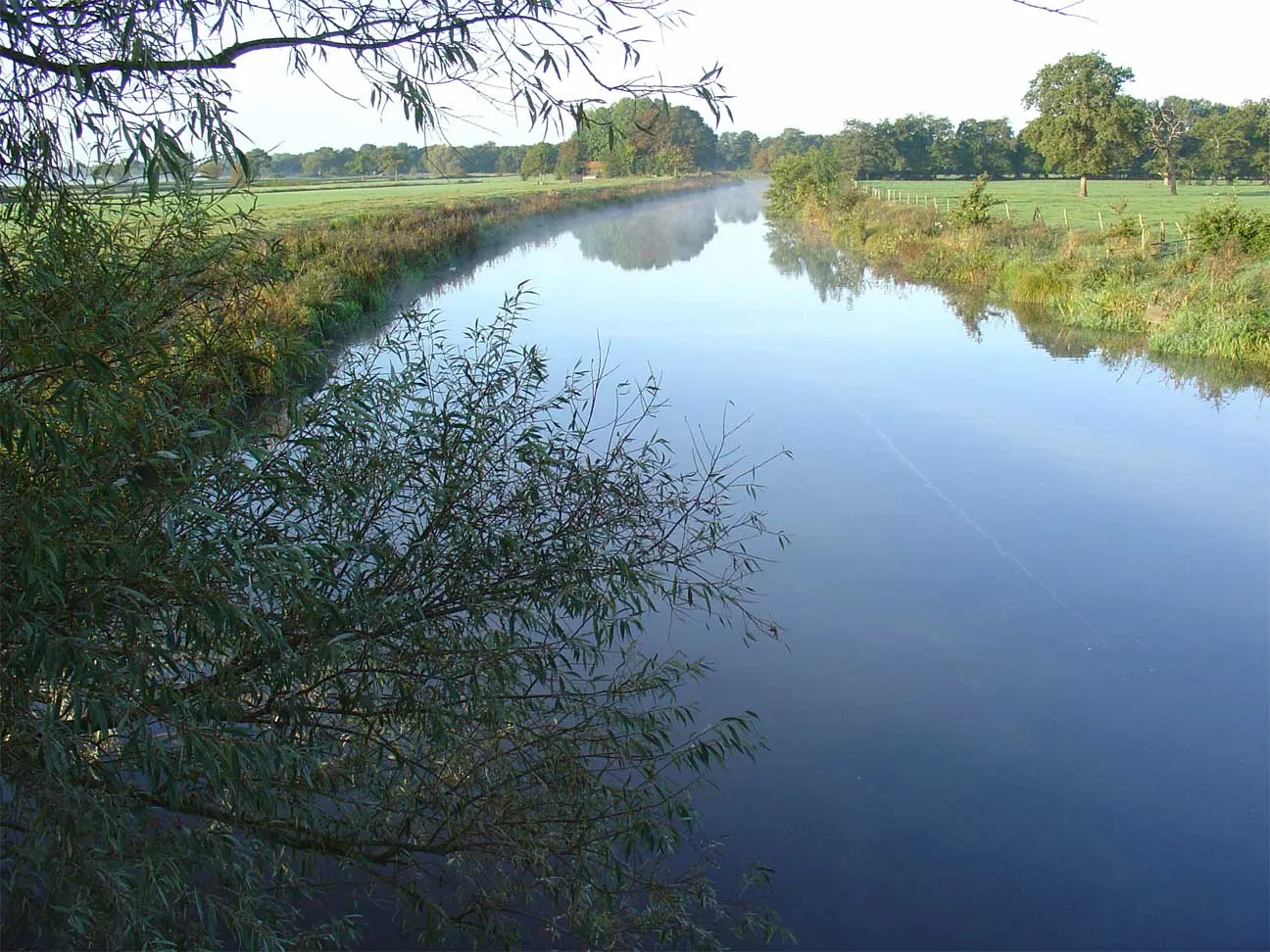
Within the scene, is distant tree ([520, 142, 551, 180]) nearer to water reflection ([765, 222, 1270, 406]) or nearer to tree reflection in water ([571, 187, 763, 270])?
tree reflection in water ([571, 187, 763, 270])

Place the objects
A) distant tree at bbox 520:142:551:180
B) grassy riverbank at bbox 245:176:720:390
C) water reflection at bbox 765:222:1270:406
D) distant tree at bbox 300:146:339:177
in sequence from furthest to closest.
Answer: distant tree at bbox 520:142:551:180 < distant tree at bbox 300:146:339:177 < water reflection at bbox 765:222:1270:406 < grassy riverbank at bbox 245:176:720:390

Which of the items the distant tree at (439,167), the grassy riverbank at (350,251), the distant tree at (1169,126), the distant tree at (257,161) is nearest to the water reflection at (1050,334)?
the grassy riverbank at (350,251)

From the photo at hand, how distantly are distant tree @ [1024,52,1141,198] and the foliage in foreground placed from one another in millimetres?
41561

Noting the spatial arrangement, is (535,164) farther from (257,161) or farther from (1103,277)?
(257,161)

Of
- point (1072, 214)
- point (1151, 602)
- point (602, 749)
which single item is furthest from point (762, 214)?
point (602, 749)

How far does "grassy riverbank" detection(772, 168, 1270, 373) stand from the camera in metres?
13.2

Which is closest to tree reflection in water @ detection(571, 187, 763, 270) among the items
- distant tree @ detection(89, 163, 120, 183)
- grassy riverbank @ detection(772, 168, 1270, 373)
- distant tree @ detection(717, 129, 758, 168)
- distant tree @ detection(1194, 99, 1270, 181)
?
grassy riverbank @ detection(772, 168, 1270, 373)

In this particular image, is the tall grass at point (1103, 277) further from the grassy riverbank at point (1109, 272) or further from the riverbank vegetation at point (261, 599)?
the riverbank vegetation at point (261, 599)

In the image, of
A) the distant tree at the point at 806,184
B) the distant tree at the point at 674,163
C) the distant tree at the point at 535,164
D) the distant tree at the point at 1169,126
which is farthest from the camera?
the distant tree at the point at 674,163

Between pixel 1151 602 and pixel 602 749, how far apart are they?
391 cm

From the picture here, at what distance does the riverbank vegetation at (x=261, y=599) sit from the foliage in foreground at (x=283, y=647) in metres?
0.01

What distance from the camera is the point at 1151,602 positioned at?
19.7ft

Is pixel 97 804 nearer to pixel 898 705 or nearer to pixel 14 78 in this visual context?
pixel 14 78

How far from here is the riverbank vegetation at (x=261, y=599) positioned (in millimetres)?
2295
